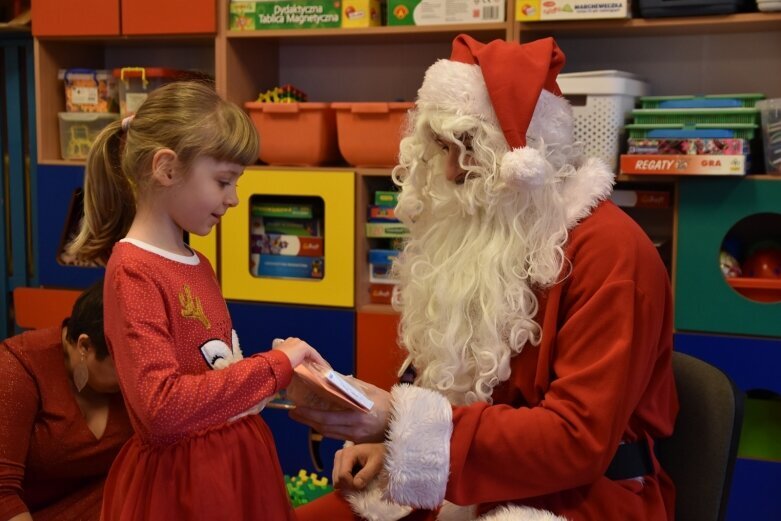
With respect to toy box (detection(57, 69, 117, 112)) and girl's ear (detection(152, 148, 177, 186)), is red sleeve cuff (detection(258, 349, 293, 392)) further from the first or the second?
toy box (detection(57, 69, 117, 112))

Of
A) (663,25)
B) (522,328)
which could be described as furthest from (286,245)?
(522,328)

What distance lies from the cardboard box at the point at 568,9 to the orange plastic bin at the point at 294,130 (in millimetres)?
629

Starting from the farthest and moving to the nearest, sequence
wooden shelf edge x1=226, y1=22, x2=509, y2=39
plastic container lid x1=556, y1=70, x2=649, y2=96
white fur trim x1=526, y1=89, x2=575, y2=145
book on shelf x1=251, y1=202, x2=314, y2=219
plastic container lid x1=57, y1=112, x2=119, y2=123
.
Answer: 1. plastic container lid x1=57, y1=112, x2=119, y2=123
2. book on shelf x1=251, y1=202, x2=314, y2=219
3. wooden shelf edge x1=226, y1=22, x2=509, y2=39
4. plastic container lid x1=556, y1=70, x2=649, y2=96
5. white fur trim x1=526, y1=89, x2=575, y2=145

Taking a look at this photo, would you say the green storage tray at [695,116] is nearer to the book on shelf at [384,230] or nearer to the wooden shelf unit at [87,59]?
the book on shelf at [384,230]

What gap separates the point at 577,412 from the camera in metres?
1.34

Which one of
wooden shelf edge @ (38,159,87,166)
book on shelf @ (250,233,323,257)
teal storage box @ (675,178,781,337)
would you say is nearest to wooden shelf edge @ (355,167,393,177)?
book on shelf @ (250,233,323,257)

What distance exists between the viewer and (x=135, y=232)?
145 centimetres

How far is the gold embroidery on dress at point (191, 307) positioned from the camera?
1.42m

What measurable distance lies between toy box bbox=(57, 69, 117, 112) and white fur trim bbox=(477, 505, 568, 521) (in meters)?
2.08

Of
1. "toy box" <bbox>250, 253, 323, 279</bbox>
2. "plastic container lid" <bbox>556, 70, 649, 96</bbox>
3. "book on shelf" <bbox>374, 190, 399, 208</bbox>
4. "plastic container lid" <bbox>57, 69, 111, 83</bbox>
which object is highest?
"plastic container lid" <bbox>57, 69, 111, 83</bbox>

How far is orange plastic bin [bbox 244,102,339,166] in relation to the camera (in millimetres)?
2695

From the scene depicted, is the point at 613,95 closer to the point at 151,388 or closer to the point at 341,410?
the point at 341,410

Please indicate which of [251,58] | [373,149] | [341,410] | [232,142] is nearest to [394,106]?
[373,149]

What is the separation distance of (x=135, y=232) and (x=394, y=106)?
1.27 meters
